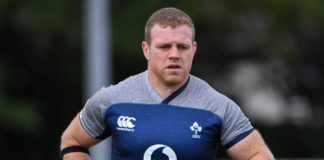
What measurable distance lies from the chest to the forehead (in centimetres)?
46

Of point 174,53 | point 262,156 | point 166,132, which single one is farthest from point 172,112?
point 262,156

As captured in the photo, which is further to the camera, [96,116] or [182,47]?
[96,116]

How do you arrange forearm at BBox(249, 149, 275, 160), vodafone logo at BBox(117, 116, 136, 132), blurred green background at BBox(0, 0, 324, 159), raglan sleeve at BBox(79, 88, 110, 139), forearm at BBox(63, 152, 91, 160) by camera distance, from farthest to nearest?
blurred green background at BBox(0, 0, 324, 159)
forearm at BBox(63, 152, 91, 160)
raglan sleeve at BBox(79, 88, 110, 139)
vodafone logo at BBox(117, 116, 136, 132)
forearm at BBox(249, 149, 275, 160)

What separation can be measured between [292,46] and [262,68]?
1035mm

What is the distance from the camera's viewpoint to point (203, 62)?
62.7 ft

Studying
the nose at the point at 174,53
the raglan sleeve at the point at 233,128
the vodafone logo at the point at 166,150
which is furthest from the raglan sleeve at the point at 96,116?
the raglan sleeve at the point at 233,128

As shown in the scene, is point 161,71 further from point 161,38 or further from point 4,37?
point 4,37

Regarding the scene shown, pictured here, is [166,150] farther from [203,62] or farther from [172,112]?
[203,62]

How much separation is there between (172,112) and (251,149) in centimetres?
58

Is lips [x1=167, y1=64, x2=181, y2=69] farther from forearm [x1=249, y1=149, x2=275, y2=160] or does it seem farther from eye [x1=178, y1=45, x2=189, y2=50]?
forearm [x1=249, y1=149, x2=275, y2=160]

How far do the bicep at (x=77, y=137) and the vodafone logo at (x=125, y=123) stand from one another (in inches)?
14.6

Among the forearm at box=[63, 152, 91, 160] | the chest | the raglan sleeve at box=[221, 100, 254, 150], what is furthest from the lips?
the forearm at box=[63, 152, 91, 160]

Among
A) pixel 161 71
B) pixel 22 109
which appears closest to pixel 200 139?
pixel 161 71

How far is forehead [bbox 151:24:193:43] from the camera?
5.70 m
